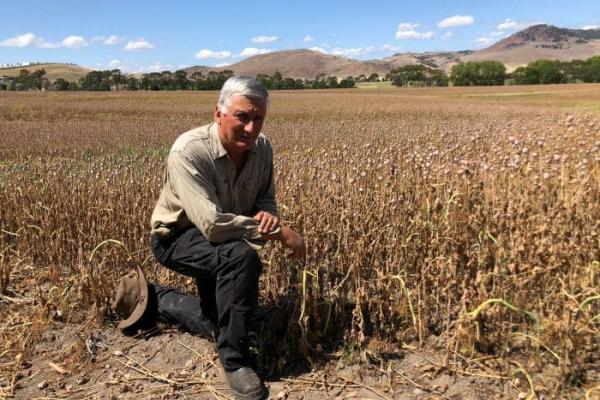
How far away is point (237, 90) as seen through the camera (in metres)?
2.75

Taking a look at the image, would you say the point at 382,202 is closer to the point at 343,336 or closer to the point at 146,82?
the point at 343,336

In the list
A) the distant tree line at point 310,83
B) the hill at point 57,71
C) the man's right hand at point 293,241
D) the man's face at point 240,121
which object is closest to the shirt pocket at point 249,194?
the man's face at point 240,121

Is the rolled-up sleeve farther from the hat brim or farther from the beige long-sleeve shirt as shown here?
the hat brim

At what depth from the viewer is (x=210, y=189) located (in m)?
2.86

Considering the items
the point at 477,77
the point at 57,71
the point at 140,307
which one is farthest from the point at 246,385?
the point at 57,71

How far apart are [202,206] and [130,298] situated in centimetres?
126

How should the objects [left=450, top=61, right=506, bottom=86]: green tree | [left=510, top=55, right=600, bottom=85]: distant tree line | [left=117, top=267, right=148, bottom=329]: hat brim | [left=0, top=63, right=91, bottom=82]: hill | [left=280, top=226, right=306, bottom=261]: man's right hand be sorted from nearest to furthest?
1. [left=280, top=226, right=306, bottom=261]: man's right hand
2. [left=117, top=267, right=148, bottom=329]: hat brim
3. [left=510, top=55, right=600, bottom=85]: distant tree line
4. [left=450, top=61, right=506, bottom=86]: green tree
5. [left=0, top=63, right=91, bottom=82]: hill

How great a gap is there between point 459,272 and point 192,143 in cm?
186

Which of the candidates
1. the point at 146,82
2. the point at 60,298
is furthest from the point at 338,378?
the point at 146,82

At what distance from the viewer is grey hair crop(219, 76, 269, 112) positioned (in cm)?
274

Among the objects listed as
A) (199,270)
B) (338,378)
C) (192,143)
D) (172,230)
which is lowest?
(338,378)

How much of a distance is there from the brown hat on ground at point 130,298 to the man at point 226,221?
25.6 inches

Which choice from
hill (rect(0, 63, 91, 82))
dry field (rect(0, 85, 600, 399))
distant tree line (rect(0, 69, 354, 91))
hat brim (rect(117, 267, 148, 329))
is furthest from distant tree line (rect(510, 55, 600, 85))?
hill (rect(0, 63, 91, 82))

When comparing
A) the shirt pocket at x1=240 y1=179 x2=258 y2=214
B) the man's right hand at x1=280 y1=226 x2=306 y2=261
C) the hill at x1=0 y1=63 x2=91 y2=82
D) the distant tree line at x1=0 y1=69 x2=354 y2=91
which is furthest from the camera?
the hill at x1=0 y1=63 x2=91 y2=82
